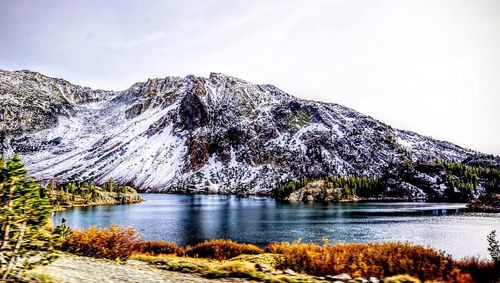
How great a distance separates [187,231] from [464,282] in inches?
2665

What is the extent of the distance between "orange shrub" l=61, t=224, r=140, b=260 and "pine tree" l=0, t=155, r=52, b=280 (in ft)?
24.1

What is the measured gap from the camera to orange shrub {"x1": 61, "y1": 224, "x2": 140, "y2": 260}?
1981 cm

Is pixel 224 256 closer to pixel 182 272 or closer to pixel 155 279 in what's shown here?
pixel 182 272

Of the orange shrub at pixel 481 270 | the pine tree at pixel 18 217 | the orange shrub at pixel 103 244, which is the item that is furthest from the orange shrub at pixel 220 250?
the pine tree at pixel 18 217

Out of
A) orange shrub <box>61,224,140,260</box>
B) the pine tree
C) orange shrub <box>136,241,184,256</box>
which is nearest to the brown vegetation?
orange shrub <box>61,224,140,260</box>

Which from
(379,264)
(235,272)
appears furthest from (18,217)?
(379,264)

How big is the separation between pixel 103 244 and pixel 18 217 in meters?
9.20

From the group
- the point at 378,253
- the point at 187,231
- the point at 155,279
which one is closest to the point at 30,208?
the point at 155,279

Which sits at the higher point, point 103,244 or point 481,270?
point 103,244

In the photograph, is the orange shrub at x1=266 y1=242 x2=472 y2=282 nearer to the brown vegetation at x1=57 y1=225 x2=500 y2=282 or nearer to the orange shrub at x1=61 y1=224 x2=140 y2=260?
the brown vegetation at x1=57 y1=225 x2=500 y2=282

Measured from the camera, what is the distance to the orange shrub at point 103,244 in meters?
19.8

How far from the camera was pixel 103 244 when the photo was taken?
66.9 feet

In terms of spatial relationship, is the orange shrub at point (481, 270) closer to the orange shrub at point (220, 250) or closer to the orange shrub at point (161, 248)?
the orange shrub at point (220, 250)

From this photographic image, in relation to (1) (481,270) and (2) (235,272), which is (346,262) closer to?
(2) (235,272)
